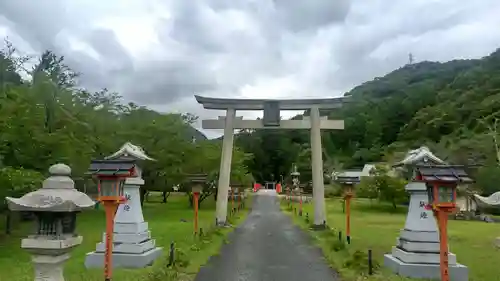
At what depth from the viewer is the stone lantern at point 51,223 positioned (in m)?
5.99

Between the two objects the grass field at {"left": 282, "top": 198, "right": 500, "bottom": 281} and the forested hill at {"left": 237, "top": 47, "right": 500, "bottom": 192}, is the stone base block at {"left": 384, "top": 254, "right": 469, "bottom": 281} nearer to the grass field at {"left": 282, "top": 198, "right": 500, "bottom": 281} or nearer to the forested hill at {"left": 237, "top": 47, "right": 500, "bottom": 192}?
the grass field at {"left": 282, "top": 198, "right": 500, "bottom": 281}

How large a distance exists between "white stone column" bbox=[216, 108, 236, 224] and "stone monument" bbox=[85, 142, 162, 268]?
927 centimetres

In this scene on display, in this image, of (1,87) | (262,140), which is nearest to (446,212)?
(1,87)

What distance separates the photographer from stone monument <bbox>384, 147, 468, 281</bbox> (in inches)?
398

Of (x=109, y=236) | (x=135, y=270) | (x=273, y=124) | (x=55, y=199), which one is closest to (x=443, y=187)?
(x=109, y=236)

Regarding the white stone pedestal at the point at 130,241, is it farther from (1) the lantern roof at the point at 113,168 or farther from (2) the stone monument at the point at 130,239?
(1) the lantern roof at the point at 113,168

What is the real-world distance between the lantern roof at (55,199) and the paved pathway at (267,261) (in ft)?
15.1

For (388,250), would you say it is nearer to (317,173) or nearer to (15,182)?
(317,173)

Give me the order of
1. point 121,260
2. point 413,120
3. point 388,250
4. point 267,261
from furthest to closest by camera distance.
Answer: point 413,120 → point 388,250 → point 267,261 → point 121,260

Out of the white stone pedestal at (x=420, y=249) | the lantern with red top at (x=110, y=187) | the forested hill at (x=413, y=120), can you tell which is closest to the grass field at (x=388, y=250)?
the white stone pedestal at (x=420, y=249)

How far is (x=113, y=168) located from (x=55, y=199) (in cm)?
309

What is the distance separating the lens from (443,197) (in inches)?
324

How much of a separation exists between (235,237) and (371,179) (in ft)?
65.3

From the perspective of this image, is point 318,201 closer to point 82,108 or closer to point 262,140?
A: point 82,108
